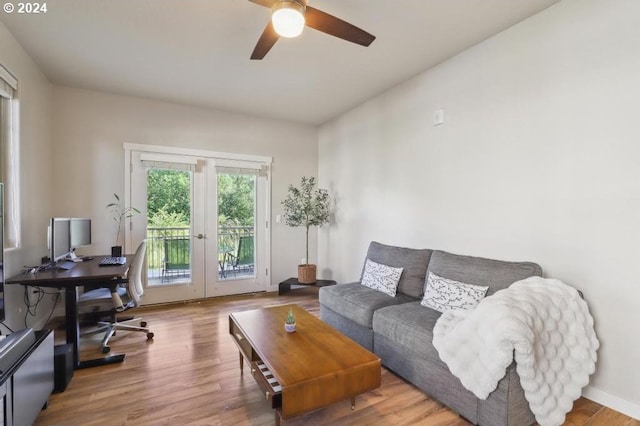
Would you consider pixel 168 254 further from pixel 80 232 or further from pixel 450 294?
pixel 450 294

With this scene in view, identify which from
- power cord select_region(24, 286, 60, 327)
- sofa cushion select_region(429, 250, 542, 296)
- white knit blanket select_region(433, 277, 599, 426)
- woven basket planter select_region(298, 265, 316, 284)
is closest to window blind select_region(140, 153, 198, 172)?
power cord select_region(24, 286, 60, 327)

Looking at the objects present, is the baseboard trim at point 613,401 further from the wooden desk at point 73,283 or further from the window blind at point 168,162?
the window blind at point 168,162

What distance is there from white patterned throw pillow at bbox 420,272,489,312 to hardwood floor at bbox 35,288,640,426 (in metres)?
0.65

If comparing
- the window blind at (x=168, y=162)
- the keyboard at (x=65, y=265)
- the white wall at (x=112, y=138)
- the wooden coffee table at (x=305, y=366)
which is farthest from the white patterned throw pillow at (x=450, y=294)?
the window blind at (x=168, y=162)

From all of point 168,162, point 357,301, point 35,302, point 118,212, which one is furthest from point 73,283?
point 357,301

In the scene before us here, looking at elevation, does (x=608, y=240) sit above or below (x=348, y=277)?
above

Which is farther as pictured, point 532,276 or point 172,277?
point 172,277

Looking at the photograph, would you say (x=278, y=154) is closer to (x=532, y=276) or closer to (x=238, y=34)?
(x=238, y=34)

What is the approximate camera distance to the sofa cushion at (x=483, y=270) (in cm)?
219

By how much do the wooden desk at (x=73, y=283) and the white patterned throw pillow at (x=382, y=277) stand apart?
2.29 m

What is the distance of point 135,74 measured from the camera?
10.9 feet

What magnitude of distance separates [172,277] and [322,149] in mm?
3031

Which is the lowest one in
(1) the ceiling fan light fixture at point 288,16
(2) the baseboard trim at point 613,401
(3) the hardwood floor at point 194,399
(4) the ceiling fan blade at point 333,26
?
(3) the hardwood floor at point 194,399

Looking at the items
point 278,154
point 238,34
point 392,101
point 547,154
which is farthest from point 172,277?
point 547,154
